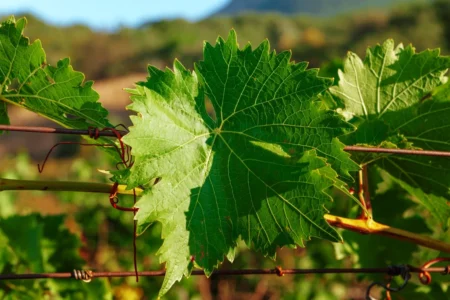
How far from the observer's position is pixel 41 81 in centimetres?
115

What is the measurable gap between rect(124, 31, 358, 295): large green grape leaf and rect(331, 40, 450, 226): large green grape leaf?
26 centimetres

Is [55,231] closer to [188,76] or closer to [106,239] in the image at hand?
[188,76]

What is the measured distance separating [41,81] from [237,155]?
1.46 feet

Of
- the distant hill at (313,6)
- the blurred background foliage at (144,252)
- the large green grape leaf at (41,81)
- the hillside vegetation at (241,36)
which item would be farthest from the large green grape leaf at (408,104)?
the distant hill at (313,6)

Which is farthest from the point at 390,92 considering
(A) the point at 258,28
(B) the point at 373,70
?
(A) the point at 258,28

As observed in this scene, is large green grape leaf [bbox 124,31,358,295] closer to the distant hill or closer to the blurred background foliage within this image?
the blurred background foliage

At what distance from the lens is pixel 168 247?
45.3 inches

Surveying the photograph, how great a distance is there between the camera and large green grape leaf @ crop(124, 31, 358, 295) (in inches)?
44.8

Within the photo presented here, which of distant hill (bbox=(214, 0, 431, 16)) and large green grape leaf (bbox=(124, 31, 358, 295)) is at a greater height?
large green grape leaf (bbox=(124, 31, 358, 295))

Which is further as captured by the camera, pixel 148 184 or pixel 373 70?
pixel 373 70

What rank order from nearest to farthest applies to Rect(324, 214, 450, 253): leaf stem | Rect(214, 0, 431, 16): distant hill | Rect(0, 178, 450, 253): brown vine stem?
1. Rect(0, 178, 450, 253): brown vine stem
2. Rect(324, 214, 450, 253): leaf stem
3. Rect(214, 0, 431, 16): distant hill

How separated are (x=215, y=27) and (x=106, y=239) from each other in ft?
156

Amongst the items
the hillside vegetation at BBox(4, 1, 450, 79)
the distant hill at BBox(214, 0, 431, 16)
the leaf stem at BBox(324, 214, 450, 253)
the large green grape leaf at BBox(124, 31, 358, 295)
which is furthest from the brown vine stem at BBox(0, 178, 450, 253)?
the distant hill at BBox(214, 0, 431, 16)

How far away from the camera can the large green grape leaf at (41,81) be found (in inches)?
44.4
